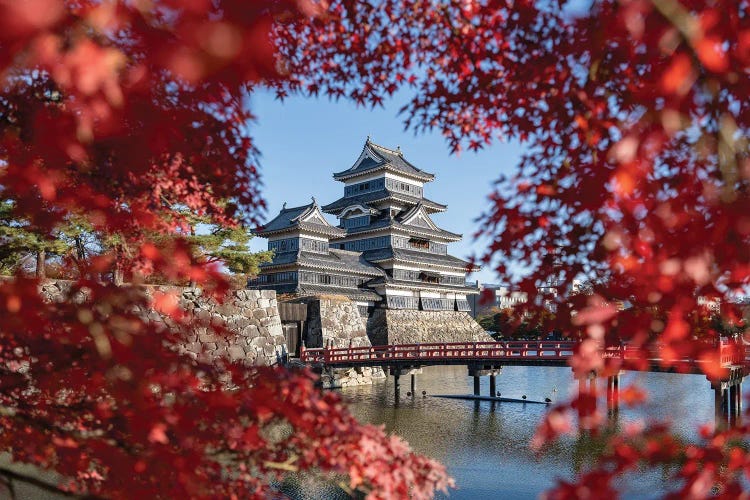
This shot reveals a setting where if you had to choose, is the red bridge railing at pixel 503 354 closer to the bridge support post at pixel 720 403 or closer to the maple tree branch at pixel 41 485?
the bridge support post at pixel 720 403

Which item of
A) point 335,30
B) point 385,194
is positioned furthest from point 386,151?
point 335,30

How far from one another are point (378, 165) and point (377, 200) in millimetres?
2320

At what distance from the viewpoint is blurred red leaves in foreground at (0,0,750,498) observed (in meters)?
1.64

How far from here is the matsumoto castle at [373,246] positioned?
30.6 metres

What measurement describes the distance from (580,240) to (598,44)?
84 cm

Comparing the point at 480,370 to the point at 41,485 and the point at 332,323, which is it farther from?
the point at 41,485

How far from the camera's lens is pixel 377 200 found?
3581 centimetres

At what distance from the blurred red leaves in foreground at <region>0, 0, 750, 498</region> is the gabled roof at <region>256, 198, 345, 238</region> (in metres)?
27.1

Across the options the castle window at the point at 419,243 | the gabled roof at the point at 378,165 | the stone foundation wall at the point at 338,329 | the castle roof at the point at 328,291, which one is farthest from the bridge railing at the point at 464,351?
the gabled roof at the point at 378,165

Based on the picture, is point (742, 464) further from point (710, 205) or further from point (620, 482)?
point (620, 482)

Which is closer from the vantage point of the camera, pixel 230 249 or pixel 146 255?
pixel 146 255

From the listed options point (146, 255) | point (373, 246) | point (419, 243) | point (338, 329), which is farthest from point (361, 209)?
point (146, 255)

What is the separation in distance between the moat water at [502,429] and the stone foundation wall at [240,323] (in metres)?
3.60

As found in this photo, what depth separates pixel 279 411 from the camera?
2.43 meters
